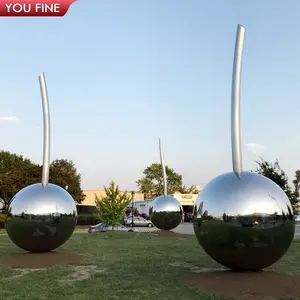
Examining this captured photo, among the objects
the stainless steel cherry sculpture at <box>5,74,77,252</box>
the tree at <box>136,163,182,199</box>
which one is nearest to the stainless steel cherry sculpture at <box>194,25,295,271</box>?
the stainless steel cherry sculpture at <box>5,74,77,252</box>

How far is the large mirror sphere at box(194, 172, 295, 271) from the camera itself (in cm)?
770

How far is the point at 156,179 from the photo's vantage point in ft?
303

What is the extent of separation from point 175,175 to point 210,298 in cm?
8673

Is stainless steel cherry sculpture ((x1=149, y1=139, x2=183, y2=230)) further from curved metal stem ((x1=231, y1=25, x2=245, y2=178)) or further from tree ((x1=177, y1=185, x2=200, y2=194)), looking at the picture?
tree ((x1=177, y1=185, x2=200, y2=194))

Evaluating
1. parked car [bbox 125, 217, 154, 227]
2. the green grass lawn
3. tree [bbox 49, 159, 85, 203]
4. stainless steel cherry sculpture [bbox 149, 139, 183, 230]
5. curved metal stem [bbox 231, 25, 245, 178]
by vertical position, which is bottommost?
the green grass lawn

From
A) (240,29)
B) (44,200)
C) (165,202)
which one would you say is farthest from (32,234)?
(165,202)

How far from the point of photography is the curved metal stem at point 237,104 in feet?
28.2

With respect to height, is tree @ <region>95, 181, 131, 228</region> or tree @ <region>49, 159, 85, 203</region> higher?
tree @ <region>49, 159, 85, 203</region>

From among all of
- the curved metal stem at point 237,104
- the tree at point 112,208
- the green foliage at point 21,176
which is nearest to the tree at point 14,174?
the green foliage at point 21,176

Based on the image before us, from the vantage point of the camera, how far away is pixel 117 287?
829 centimetres

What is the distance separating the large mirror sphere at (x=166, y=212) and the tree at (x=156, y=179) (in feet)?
221

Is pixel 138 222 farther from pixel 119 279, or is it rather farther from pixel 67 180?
pixel 119 279

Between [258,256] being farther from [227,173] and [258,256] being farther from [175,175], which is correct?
[175,175]

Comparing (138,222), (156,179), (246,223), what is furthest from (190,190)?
(246,223)
